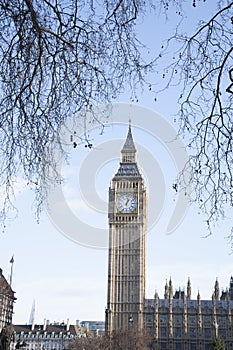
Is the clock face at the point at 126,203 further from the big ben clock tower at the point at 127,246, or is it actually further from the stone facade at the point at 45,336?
the stone facade at the point at 45,336

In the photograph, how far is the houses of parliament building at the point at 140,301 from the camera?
87.1 metres

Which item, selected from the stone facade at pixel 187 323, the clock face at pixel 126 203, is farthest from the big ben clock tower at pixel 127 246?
the stone facade at pixel 187 323

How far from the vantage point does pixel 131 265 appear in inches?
3602

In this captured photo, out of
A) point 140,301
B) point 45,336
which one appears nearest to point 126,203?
point 140,301

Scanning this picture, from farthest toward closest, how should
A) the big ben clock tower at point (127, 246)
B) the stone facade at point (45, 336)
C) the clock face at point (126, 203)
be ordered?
the stone facade at point (45, 336), the clock face at point (126, 203), the big ben clock tower at point (127, 246)

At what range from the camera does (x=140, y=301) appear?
88562mm

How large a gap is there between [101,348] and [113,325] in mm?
21942

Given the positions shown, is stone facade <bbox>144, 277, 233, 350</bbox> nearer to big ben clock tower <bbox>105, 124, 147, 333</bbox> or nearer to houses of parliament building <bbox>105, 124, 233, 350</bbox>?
houses of parliament building <bbox>105, 124, 233, 350</bbox>

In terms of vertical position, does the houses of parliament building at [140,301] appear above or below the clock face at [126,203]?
below

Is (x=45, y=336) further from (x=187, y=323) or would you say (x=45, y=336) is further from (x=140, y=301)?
(x=187, y=323)

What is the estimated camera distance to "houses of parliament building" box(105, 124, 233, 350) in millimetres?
87125

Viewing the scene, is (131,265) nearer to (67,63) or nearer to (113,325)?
(113,325)

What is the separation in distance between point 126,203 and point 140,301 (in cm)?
1566

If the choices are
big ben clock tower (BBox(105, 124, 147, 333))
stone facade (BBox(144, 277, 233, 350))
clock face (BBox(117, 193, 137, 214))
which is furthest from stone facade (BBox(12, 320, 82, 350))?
clock face (BBox(117, 193, 137, 214))
